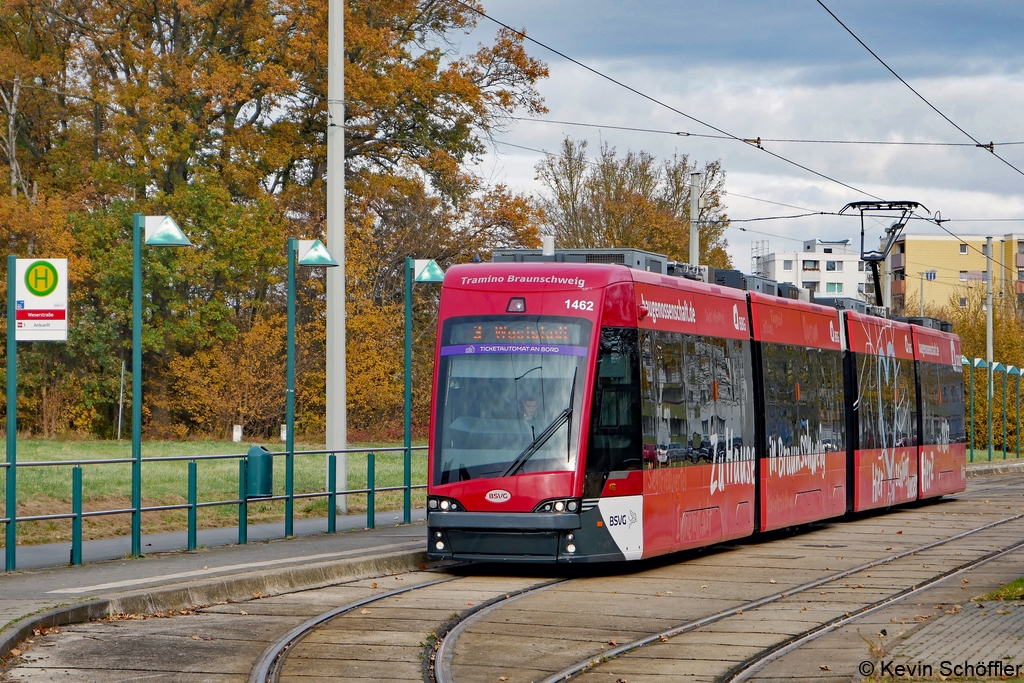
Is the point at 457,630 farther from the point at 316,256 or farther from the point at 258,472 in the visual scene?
the point at 316,256

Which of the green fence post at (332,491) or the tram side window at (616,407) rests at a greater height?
the tram side window at (616,407)

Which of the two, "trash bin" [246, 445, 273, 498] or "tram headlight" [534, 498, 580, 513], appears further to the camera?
"trash bin" [246, 445, 273, 498]

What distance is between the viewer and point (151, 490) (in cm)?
2281

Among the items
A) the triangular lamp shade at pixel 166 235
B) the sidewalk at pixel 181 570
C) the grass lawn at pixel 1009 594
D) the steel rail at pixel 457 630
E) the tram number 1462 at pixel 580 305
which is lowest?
the steel rail at pixel 457 630

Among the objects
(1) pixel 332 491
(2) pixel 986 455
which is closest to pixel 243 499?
(1) pixel 332 491

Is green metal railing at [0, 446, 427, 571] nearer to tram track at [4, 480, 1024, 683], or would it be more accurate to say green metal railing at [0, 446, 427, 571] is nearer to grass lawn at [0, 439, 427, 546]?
grass lawn at [0, 439, 427, 546]

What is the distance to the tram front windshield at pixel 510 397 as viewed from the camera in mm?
14117

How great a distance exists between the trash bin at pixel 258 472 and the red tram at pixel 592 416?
2.56 m

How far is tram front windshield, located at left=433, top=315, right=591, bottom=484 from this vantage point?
14117 millimetres

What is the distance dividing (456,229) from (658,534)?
27961mm

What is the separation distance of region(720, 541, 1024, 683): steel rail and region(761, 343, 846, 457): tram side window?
11.3ft

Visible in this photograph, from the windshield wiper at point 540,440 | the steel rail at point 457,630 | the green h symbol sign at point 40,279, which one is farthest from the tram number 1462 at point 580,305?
the green h symbol sign at point 40,279

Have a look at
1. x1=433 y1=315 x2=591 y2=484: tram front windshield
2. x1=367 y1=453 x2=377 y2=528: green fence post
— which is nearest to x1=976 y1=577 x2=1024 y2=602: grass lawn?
x1=433 y1=315 x2=591 y2=484: tram front windshield

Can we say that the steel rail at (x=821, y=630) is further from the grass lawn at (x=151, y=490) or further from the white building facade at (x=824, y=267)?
the white building facade at (x=824, y=267)
